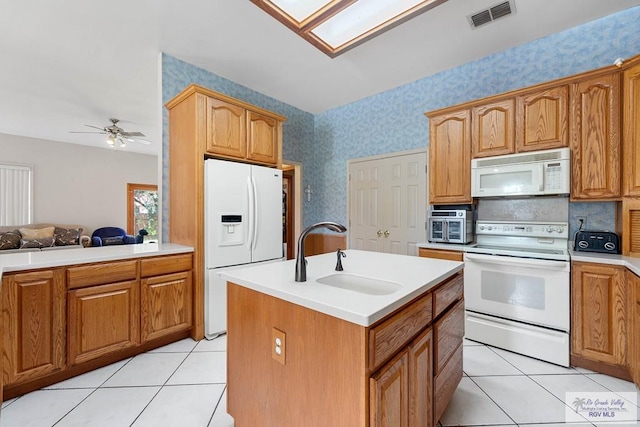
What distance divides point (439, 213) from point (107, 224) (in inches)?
312

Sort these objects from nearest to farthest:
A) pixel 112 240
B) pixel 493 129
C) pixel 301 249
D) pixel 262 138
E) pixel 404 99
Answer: pixel 301 249 → pixel 493 129 → pixel 262 138 → pixel 404 99 → pixel 112 240

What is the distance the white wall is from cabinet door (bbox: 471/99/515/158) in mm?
8204

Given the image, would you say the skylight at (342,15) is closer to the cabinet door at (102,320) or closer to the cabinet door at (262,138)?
the cabinet door at (262,138)

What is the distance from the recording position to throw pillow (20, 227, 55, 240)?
556 centimetres

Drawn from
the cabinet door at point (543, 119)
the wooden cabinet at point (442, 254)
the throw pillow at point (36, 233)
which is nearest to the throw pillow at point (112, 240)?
the throw pillow at point (36, 233)

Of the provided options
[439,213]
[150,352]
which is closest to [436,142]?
[439,213]

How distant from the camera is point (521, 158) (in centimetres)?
249

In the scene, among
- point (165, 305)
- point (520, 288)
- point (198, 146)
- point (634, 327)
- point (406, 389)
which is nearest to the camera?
point (406, 389)

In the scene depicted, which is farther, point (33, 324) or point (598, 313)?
point (598, 313)

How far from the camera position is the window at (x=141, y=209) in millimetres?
7523

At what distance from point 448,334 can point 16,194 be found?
8.48m

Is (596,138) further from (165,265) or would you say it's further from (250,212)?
(165,265)

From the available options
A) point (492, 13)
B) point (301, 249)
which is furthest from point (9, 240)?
point (492, 13)

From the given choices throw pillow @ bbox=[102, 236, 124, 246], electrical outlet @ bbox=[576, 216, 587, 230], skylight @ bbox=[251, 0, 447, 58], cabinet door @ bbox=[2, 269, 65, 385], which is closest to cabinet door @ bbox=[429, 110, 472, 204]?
electrical outlet @ bbox=[576, 216, 587, 230]
